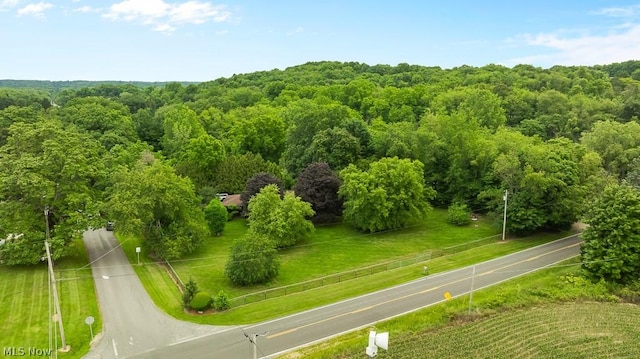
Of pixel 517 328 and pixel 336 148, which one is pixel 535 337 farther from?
pixel 336 148

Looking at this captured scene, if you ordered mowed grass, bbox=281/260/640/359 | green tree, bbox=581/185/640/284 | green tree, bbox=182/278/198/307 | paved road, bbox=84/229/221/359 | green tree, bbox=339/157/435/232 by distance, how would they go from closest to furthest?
1. mowed grass, bbox=281/260/640/359
2. paved road, bbox=84/229/221/359
3. green tree, bbox=182/278/198/307
4. green tree, bbox=581/185/640/284
5. green tree, bbox=339/157/435/232

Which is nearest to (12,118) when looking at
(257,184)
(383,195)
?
(257,184)

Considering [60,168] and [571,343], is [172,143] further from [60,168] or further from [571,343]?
[571,343]

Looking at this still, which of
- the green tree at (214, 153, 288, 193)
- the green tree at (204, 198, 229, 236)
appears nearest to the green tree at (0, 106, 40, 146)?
the green tree at (214, 153, 288, 193)

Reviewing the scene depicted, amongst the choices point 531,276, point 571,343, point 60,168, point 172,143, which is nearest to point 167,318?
point 60,168

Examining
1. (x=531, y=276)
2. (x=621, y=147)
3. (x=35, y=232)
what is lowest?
(x=531, y=276)

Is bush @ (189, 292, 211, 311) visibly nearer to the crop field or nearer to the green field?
the green field

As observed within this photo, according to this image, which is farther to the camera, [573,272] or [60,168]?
[60,168]
